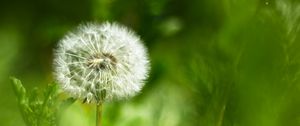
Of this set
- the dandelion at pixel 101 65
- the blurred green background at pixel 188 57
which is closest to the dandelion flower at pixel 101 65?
the dandelion at pixel 101 65

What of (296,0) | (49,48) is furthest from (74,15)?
(296,0)

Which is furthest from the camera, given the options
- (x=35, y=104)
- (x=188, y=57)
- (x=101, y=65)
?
(x=188, y=57)

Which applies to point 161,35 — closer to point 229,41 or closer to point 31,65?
point 31,65

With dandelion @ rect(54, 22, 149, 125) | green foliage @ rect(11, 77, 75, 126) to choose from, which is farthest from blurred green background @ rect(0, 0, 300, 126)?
green foliage @ rect(11, 77, 75, 126)

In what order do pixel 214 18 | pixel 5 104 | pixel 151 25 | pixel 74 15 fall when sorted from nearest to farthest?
pixel 5 104, pixel 151 25, pixel 214 18, pixel 74 15

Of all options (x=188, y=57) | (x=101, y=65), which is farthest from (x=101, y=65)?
(x=188, y=57)

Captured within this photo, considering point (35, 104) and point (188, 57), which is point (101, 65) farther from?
point (188, 57)

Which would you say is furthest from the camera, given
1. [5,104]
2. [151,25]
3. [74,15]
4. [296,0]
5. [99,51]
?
[74,15]

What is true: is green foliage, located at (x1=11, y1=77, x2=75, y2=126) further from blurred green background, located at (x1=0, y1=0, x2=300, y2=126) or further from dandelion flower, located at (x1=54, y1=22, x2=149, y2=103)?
blurred green background, located at (x1=0, y1=0, x2=300, y2=126)
